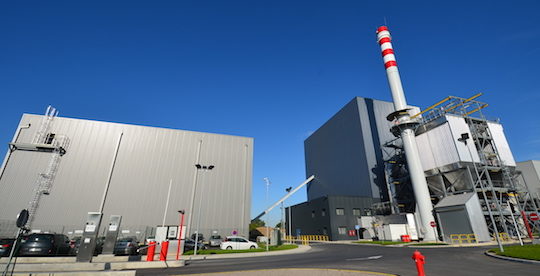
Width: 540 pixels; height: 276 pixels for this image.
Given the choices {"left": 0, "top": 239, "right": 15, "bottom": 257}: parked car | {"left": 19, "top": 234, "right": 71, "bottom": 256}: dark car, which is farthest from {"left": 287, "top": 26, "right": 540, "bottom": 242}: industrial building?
{"left": 0, "top": 239, "right": 15, "bottom": 257}: parked car

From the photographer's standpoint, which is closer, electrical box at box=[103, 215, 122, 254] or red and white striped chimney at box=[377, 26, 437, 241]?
electrical box at box=[103, 215, 122, 254]

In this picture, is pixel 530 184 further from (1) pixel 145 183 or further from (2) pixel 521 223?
(1) pixel 145 183

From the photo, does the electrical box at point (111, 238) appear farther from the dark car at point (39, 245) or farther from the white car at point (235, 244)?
the white car at point (235, 244)

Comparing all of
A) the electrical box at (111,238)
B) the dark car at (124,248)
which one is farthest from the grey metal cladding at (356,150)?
the electrical box at (111,238)

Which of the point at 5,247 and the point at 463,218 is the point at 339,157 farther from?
the point at 5,247

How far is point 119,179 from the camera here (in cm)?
3228

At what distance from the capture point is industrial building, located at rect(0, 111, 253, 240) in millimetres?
29906

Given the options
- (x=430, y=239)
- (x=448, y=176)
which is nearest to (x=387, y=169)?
(x=448, y=176)

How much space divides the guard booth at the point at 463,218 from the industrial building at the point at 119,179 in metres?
25.7

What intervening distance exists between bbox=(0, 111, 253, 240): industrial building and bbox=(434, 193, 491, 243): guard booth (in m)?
25.7

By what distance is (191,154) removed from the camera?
117 ft

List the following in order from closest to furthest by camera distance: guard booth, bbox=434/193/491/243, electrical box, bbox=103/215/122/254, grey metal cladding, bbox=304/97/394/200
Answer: electrical box, bbox=103/215/122/254 → guard booth, bbox=434/193/491/243 → grey metal cladding, bbox=304/97/394/200

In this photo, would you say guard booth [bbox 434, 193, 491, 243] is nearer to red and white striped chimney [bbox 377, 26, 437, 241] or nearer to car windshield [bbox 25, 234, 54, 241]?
red and white striped chimney [bbox 377, 26, 437, 241]

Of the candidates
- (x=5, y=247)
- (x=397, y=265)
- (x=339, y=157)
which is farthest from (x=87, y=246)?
(x=339, y=157)
